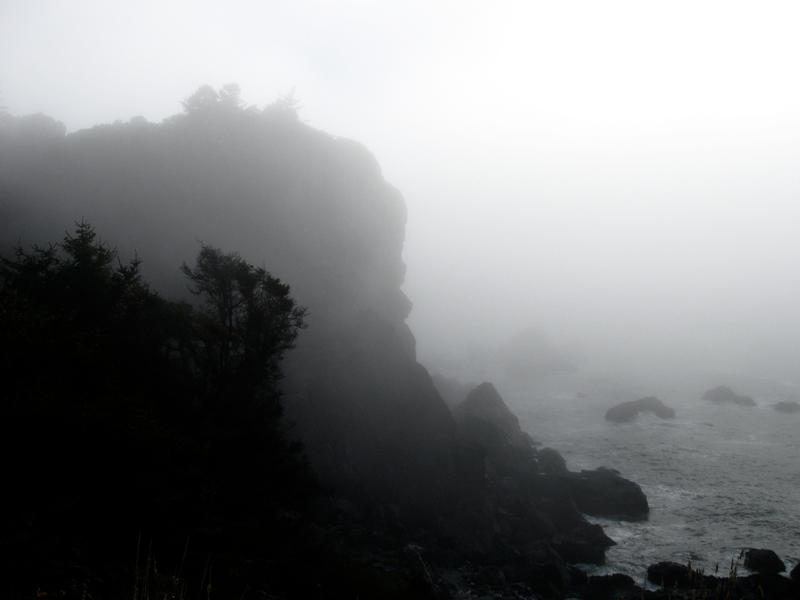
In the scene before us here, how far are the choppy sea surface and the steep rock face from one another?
18990 mm

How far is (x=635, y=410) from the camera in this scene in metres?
75.6

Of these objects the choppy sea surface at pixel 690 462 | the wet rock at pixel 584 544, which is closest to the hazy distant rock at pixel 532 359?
the choppy sea surface at pixel 690 462

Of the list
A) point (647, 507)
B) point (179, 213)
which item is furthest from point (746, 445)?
point (179, 213)

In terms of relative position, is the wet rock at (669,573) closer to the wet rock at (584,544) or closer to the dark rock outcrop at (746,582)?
the dark rock outcrop at (746,582)

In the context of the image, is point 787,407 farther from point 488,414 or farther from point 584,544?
point 584,544

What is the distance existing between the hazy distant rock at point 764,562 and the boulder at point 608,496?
884cm

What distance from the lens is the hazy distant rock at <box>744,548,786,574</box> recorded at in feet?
99.4

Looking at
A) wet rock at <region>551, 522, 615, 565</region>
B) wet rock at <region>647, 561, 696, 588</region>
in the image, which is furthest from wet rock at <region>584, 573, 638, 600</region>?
wet rock at <region>551, 522, 615, 565</region>

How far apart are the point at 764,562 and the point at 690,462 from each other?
25.2 metres

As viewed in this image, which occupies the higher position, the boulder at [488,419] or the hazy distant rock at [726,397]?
the hazy distant rock at [726,397]

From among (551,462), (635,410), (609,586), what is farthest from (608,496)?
(635,410)

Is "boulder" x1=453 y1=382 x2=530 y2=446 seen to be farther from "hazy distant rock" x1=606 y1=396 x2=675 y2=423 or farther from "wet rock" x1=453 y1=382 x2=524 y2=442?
"hazy distant rock" x1=606 y1=396 x2=675 y2=423

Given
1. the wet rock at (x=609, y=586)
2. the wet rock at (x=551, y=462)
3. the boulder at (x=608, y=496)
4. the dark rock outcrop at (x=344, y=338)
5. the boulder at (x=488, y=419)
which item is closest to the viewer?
the wet rock at (x=609, y=586)

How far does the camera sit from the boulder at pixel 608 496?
133 ft
